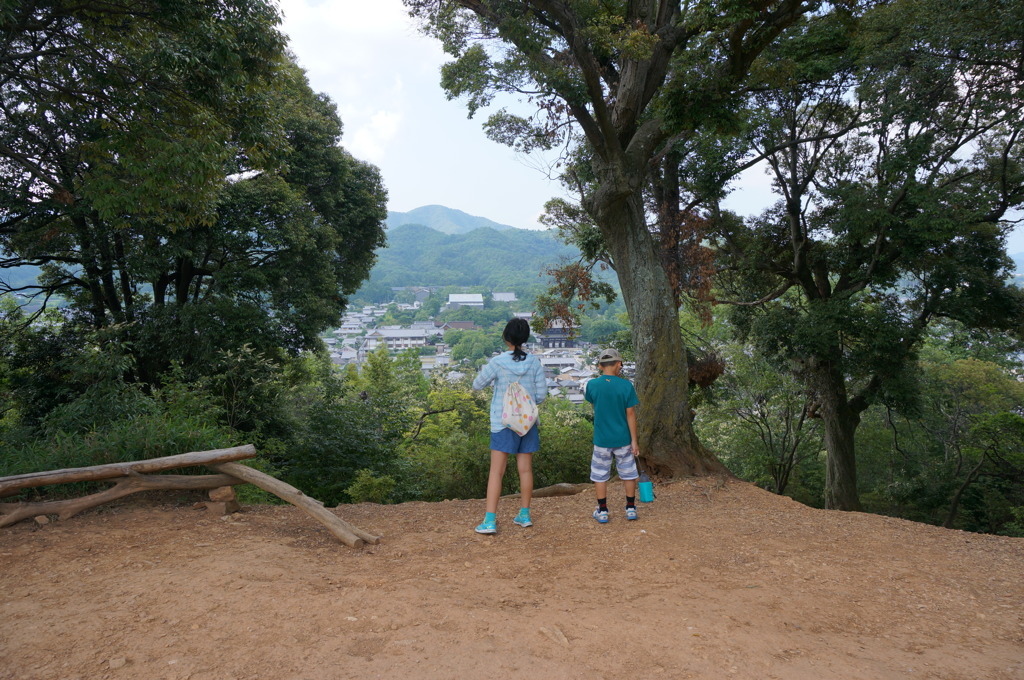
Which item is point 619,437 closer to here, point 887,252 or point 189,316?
point 887,252

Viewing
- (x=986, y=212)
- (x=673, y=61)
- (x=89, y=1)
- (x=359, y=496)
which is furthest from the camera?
(x=986, y=212)

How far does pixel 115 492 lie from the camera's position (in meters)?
4.94

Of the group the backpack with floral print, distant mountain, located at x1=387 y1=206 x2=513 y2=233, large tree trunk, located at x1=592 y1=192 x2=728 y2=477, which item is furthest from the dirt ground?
distant mountain, located at x1=387 y1=206 x2=513 y2=233

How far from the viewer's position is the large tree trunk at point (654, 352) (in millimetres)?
7082

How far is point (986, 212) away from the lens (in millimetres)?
10109

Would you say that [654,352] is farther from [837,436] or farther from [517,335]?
[837,436]

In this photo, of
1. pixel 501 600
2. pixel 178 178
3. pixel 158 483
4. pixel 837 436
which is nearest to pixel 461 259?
pixel 837 436

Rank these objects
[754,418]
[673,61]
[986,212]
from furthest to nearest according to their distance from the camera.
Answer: [754,418] < [986,212] < [673,61]

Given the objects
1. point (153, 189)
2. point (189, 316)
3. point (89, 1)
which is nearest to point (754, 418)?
point (189, 316)

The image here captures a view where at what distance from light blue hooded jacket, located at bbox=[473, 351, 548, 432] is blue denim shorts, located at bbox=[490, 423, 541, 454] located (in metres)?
0.06

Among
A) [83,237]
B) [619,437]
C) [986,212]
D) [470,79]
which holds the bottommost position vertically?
[619,437]

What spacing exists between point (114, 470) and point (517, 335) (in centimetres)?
352

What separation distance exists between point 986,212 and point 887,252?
1.60m

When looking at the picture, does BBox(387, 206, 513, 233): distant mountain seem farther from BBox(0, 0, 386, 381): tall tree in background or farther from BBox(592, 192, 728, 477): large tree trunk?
BBox(592, 192, 728, 477): large tree trunk
